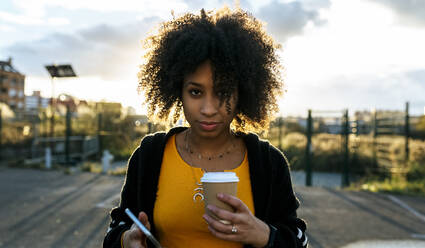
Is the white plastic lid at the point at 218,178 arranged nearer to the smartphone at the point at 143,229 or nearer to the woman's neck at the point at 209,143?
the smartphone at the point at 143,229

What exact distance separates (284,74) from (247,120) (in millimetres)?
320

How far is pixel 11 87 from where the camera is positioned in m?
80.0

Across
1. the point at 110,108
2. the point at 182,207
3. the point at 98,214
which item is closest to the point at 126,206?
the point at 182,207

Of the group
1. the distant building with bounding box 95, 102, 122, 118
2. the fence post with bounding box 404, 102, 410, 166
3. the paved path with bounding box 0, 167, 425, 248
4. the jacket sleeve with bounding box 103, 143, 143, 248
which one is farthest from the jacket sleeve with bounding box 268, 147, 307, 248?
the distant building with bounding box 95, 102, 122, 118

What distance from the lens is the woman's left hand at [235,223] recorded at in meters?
1.16

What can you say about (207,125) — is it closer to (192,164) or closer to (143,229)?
(192,164)

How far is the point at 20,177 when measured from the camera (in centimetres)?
936

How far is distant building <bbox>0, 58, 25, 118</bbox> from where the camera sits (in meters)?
76.0

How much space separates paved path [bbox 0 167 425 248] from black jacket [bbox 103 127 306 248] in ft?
10.6

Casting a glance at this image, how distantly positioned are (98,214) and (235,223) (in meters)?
5.25

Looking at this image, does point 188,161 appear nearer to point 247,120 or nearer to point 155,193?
point 155,193

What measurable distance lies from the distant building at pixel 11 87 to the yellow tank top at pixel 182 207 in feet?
269

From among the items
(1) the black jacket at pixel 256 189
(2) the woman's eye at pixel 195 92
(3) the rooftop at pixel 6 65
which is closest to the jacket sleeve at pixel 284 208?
(1) the black jacket at pixel 256 189

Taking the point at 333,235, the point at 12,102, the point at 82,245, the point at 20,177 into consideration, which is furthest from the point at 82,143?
the point at 12,102
